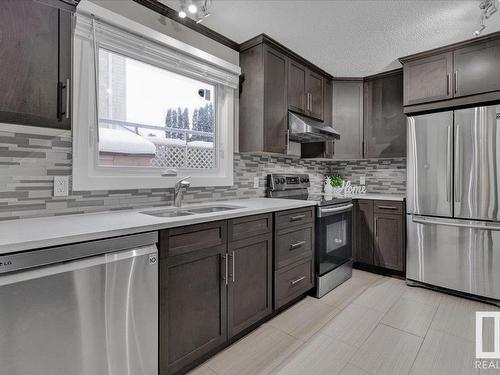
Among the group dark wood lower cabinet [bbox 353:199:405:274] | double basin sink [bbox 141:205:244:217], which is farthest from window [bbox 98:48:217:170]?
dark wood lower cabinet [bbox 353:199:405:274]

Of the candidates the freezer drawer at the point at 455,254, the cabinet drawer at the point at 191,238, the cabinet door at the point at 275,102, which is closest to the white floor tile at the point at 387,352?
the freezer drawer at the point at 455,254

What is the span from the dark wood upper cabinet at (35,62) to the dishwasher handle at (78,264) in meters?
0.71

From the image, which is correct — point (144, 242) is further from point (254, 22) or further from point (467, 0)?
point (467, 0)

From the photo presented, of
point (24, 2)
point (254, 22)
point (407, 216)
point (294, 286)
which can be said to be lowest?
point (294, 286)

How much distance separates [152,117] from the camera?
2205mm

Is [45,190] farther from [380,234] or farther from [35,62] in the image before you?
[380,234]

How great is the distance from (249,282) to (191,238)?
0.65 metres

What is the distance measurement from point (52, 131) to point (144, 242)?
32.6 inches

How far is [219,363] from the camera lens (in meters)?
1.72

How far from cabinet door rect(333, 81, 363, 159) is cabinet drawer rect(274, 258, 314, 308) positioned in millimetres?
1720

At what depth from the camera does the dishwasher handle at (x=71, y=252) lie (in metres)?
0.99

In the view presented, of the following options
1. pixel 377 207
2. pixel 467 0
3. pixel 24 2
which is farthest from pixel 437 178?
pixel 24 2

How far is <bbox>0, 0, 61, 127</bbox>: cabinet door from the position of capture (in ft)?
3.98

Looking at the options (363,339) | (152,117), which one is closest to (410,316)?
(363,339)
